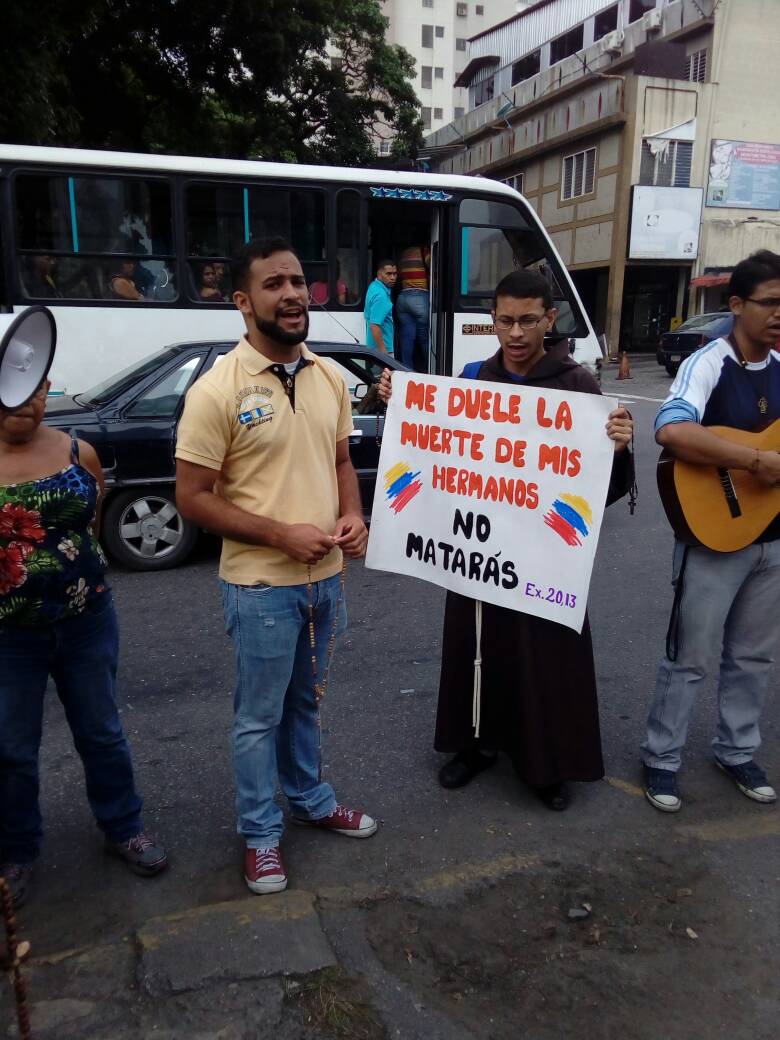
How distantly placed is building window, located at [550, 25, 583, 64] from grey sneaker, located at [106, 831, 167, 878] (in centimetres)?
4121

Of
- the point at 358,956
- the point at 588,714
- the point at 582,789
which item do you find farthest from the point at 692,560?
the point at 358,956

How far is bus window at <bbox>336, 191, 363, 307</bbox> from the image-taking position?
28.4ft

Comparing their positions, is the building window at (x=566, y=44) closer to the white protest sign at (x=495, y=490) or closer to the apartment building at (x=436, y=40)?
the apartment building at (x=436, y=40)

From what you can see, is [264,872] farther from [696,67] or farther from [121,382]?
[696,67]

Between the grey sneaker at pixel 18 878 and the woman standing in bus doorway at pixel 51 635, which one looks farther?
the grey sneaker at pixel 18 878

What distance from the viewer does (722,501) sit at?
2922mm

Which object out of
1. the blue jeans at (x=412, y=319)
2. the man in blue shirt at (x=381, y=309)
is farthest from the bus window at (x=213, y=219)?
the blue jeans at (x=412, y=319)

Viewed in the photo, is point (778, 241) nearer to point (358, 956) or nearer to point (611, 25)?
point (611, 25)

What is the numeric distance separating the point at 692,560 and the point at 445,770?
4.16 ft

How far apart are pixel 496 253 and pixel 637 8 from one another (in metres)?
31.6

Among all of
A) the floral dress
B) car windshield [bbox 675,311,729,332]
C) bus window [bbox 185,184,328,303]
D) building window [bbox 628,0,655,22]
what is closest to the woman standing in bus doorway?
the floral dress

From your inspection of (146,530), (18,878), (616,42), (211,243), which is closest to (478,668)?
(18,878)

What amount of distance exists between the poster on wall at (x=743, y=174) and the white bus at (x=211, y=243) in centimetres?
2320

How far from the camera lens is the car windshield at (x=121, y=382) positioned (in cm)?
606
